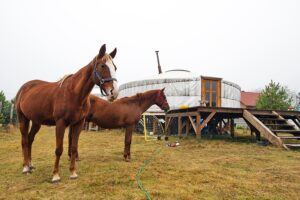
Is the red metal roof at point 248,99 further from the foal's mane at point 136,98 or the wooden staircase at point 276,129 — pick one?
the foal's mane at point 136,98

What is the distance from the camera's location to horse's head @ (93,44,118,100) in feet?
13.3

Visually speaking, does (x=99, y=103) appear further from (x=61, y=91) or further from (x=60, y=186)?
(x=60, y=186)

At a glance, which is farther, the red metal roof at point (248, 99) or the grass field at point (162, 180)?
the red metal roof at point (248, 99)

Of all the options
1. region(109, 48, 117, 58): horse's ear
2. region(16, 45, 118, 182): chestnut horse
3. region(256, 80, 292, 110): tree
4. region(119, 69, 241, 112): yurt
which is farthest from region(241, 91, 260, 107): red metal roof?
region(16, 45, 118, 182): chestnut horse

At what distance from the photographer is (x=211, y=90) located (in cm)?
1847

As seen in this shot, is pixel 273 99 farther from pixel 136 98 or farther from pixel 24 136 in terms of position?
pixel 24 136

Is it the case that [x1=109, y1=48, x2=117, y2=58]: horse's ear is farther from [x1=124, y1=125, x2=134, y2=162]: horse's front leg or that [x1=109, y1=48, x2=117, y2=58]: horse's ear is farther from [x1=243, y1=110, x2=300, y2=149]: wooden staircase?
[x1=243, y1=110, x2=300, y2=149]: wooden staircase

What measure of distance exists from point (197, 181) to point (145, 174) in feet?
3.19

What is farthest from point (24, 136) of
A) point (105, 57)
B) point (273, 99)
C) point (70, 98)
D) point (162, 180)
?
point (273, 99)

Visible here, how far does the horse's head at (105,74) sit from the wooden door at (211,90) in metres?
14.5

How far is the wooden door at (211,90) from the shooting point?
1823 centimetres

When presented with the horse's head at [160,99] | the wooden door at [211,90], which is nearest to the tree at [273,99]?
the wooden door at [211,90]

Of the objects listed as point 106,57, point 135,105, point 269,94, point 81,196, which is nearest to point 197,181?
point 81,196

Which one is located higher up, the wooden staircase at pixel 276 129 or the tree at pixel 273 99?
the tree at pixel 273 99
